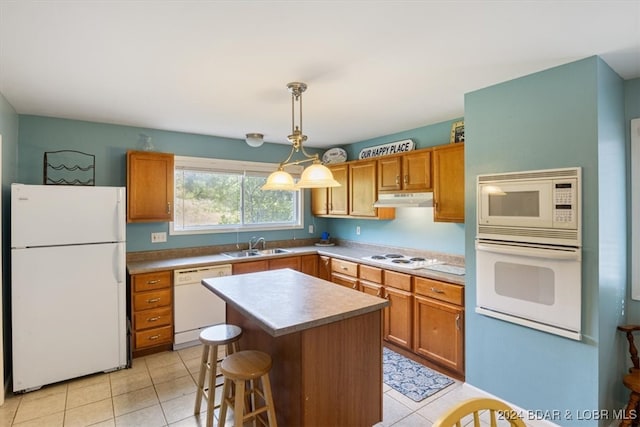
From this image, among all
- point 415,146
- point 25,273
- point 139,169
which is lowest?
point 25,273

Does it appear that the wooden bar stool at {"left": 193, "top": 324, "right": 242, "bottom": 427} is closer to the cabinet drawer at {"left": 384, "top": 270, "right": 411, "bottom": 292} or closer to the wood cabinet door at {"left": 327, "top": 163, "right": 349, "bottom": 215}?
the cabinet drawer at {"left": 384, "top": 270, "right": 411, "bottom": 292}

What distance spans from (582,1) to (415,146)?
2349 millimetres

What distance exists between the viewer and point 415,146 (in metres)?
3.78

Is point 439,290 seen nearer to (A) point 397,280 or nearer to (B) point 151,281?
(A) point 397,280

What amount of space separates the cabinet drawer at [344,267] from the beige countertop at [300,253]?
0.19 feet

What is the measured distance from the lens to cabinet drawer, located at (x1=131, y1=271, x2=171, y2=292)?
3.22 meters

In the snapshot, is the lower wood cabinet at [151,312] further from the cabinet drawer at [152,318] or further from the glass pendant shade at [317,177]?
the glass pendant shade at [317,177]

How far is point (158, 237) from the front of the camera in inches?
150

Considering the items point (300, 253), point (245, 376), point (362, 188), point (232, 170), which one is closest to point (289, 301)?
point (245, 376)

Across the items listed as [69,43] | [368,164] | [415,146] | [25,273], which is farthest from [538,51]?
[25,273]

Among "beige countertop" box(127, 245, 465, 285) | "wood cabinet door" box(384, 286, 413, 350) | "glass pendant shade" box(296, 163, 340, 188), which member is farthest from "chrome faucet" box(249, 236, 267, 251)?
"glass pendant shade" box(296, 163, 340, 188)

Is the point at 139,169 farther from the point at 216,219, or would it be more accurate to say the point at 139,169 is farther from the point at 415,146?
the point at 415,146

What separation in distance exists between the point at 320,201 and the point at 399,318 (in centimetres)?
214

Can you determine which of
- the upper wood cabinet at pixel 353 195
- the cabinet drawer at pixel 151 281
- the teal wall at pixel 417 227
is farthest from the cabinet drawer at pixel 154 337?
the teal wall at pixel 417 227
